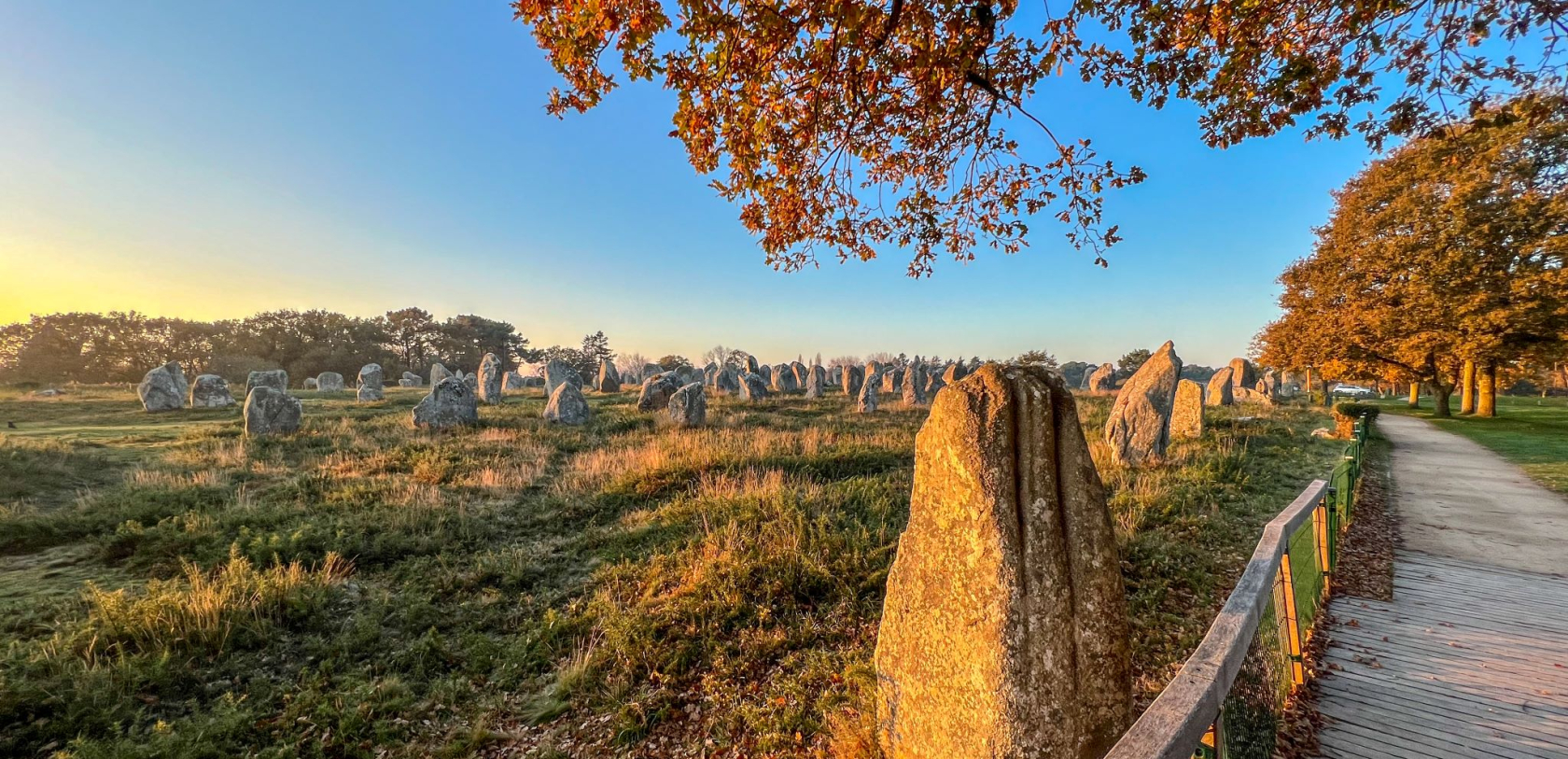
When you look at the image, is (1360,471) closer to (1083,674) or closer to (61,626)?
(1083,674)

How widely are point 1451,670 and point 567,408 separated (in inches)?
703

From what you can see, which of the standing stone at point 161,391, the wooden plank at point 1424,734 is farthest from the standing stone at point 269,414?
the wooden plank at point 1424,734

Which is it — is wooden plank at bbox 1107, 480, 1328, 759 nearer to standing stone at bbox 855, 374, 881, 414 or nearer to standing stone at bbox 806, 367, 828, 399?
standing stone at bbox 855, 374, 881, 414

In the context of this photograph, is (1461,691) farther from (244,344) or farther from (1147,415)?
(244,344)

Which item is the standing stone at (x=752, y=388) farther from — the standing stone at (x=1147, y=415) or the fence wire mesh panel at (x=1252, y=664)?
the fence wire mesh panel at (x=1252, y=664)

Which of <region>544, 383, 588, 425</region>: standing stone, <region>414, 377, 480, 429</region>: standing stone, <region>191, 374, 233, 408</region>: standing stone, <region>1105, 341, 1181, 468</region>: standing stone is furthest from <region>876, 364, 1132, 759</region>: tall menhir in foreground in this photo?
<region>191, 374, 233, 408</region>: standing stone

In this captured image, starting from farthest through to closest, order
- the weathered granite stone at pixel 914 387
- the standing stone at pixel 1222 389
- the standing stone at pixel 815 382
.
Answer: the standing stone at pixel 815 382, the weathered granite stone at pixel 914 387, the standing stone at pixel 1222 389

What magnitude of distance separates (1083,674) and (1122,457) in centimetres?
1007

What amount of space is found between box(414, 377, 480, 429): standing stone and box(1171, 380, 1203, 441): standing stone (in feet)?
63.0

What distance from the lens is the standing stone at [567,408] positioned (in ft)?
55.8

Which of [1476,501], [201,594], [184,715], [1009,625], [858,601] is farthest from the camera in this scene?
[1476,501]

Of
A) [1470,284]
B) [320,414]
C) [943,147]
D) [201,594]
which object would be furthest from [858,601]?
[1470,284]

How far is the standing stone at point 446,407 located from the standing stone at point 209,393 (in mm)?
12459

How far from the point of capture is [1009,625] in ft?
7.25
